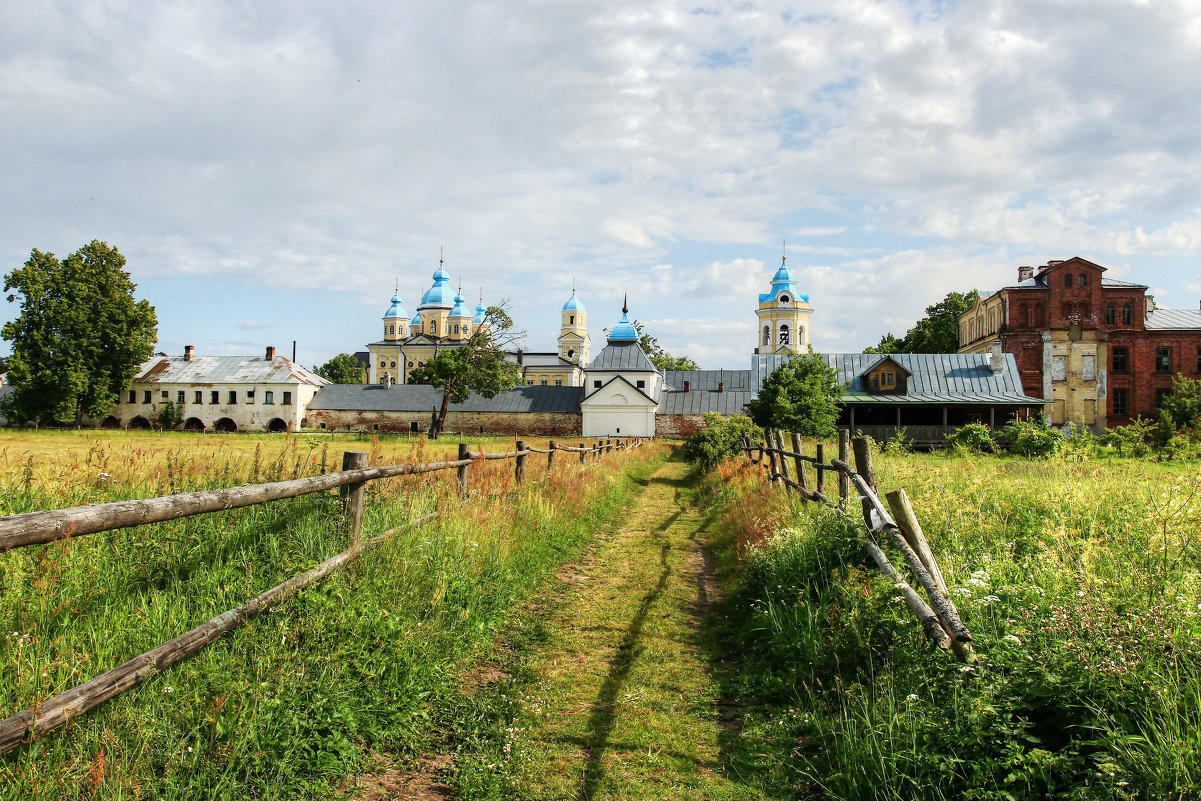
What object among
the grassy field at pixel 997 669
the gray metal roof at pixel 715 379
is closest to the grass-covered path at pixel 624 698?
the grassy field at pixel 997 669

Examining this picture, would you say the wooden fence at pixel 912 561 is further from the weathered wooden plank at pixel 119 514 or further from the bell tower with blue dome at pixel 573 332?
the bell tower with blue dome at pixel 573 332

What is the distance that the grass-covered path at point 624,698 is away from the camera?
3393 mm

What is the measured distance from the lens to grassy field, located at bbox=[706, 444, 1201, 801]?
8.00 feet

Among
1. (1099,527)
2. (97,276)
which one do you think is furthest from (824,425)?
(97,276)

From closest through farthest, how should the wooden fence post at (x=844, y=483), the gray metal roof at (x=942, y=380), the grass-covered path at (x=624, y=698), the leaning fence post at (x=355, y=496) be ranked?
the grass-covered path at (x=624, y=698)
the leaning fence post at (x=355, y=496)
the wooden fence post at (x=844, y=483)
the gray metal roof at (x=942, y=380)


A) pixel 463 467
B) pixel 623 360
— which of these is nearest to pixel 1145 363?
pixel 623 360

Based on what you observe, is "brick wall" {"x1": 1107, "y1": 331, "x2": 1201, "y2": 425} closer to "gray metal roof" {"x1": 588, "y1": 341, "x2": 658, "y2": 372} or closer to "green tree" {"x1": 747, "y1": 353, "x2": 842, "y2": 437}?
"green tree" {"x1": 747, "y1": 353, "x2": 842, "y2": 437}

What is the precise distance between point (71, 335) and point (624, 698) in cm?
5621

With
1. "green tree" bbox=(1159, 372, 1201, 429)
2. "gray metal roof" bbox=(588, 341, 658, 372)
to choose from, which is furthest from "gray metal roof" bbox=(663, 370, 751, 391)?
"green tree" bbox=(1159, 372, 1201, 429)

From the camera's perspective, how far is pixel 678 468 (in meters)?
23.6

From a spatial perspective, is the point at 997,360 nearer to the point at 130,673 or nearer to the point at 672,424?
the point at 672,424

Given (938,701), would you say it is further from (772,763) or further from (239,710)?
(239,710)

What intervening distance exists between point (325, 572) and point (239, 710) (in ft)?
3.65

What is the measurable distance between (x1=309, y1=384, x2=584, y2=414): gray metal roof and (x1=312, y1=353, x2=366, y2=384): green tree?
38.7 metres
